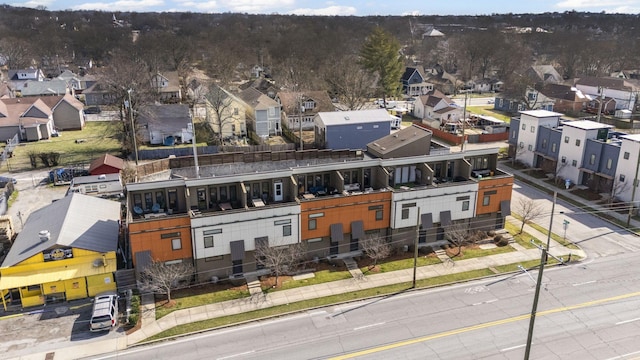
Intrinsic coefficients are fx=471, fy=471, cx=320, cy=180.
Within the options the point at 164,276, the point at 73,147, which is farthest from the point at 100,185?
the point at 164,276

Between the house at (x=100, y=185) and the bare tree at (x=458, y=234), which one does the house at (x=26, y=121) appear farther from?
the bare tree at (x=458, y=234)

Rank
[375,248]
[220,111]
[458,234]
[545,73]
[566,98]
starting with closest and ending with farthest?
[375,248], [458,234], [220,111], [566,98], [545,73]

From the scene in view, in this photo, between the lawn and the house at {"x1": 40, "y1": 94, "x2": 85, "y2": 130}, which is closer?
the lawn

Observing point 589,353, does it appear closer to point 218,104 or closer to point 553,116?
point 553,116

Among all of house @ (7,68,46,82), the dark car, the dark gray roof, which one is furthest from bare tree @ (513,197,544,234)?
house @ (7,68,46,82)

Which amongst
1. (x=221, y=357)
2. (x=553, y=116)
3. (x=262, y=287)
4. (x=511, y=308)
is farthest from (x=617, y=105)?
(x=221, y=357)

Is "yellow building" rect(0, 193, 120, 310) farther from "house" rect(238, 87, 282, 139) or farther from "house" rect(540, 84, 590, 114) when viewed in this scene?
"house" rect(540, 84, 590, 114)

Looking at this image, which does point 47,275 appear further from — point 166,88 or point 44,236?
point 166,88
